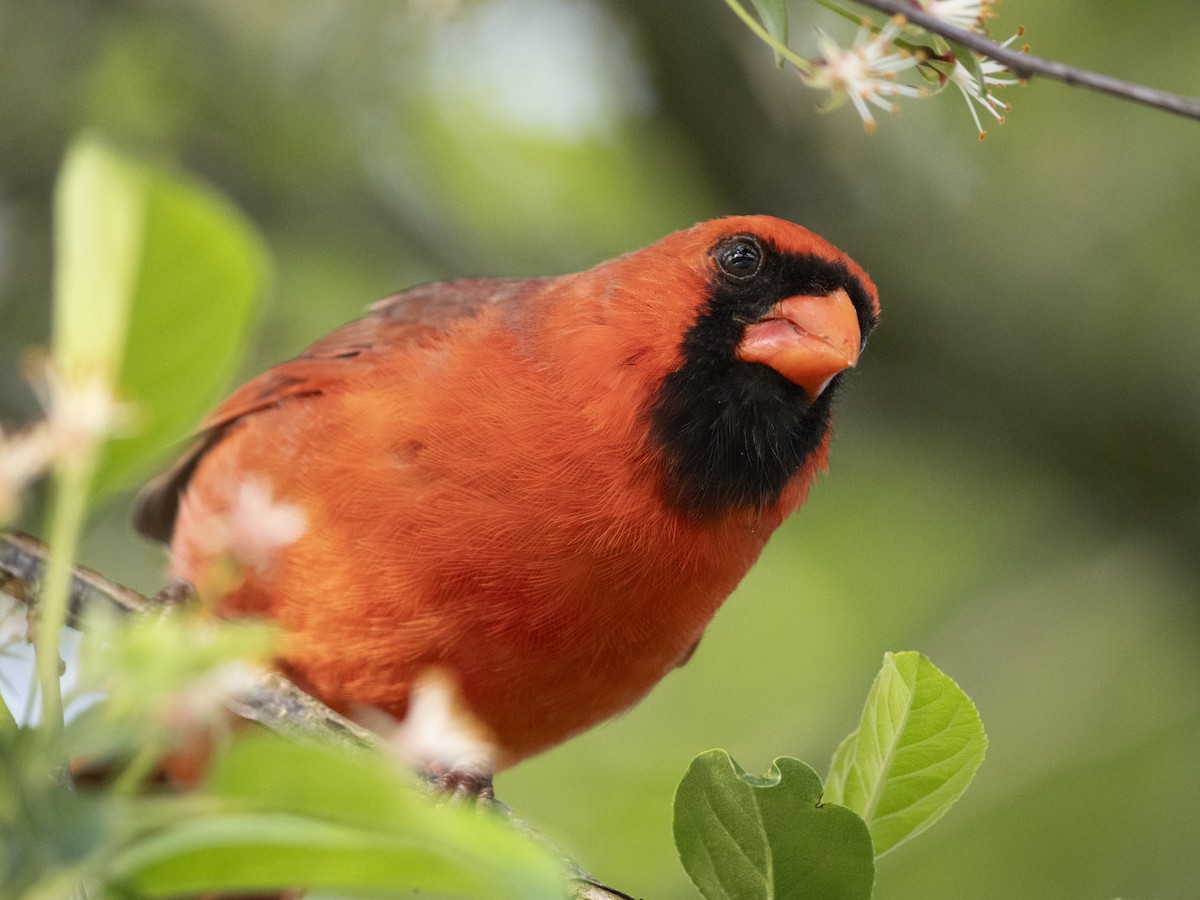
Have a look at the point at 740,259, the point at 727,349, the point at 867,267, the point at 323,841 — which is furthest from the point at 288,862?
the point at 867,267

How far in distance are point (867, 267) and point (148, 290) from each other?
14.2 feet

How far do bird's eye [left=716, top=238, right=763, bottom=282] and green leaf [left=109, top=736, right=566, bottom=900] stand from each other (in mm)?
2291

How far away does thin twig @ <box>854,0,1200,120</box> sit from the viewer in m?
1.60

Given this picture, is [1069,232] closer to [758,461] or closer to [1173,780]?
[1173,780]

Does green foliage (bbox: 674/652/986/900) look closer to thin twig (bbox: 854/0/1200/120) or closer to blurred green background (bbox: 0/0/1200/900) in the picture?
thin twig (bbox: 854/0/1200/120)

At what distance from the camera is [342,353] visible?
3.55 meters

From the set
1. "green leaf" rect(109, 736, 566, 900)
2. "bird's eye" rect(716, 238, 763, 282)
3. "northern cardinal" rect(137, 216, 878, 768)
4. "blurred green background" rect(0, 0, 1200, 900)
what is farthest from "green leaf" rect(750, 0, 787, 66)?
"blurred green background" rect(0, 0, 1200, 900)

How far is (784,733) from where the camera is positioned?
566cm

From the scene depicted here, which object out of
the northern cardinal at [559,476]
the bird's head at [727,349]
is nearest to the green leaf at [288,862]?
the northern cardinal at [559,476]

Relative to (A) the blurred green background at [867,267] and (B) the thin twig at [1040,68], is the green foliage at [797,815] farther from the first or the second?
(A) the blurred green background at [867,267]

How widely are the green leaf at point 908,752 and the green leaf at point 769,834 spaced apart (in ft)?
0.54

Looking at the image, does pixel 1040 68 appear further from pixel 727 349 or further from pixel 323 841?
pixel 727 349

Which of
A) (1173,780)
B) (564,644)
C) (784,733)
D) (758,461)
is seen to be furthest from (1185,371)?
(564,644)

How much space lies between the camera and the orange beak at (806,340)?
3094 millimetres
